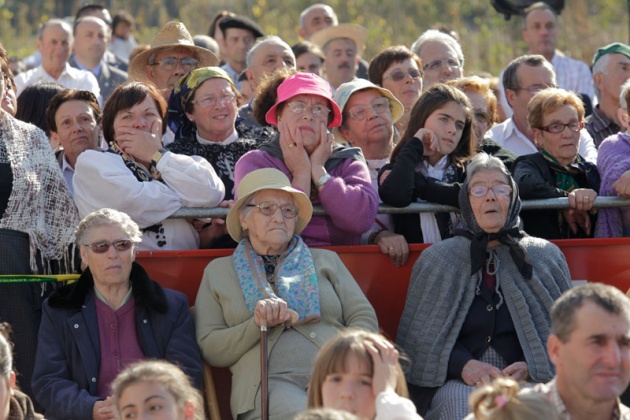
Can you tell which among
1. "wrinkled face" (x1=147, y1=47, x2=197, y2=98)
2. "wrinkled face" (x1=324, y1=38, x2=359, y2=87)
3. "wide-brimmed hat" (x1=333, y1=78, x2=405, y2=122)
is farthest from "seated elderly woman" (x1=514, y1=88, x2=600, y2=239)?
"wrinkled face" (x1=324, y1=38, x2=359, y2=87)

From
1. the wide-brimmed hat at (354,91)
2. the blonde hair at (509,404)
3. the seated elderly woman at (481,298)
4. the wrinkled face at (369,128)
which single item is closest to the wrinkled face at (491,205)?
the seated elderly woman at (481,298)

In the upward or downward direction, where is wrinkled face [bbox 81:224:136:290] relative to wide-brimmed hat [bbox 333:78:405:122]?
downward

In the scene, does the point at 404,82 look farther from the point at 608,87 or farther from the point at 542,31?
the point at 542,31

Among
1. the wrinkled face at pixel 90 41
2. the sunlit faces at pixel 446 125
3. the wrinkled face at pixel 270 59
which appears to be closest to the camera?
the sunlit faces at pixel 446 125

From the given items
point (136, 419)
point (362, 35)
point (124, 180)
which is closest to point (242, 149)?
point (124, 180)

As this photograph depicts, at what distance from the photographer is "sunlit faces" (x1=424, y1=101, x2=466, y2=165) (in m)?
8.42

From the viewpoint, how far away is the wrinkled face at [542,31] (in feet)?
41.5

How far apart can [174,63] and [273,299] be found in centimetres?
325

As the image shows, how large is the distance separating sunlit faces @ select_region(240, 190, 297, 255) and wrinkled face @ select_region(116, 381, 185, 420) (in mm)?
1784

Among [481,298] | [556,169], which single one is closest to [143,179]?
[481,298]

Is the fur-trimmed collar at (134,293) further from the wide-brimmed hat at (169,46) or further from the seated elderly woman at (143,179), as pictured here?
the wide-brimmed hat at (169,46)

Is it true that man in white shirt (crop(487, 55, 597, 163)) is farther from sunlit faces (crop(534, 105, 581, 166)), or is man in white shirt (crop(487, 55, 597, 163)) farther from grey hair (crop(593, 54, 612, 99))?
sunlit faces (crop(534, 105, 581, 166))

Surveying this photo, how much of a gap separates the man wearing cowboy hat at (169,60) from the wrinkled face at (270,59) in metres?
0.53

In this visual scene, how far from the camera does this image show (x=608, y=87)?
1051 cm
